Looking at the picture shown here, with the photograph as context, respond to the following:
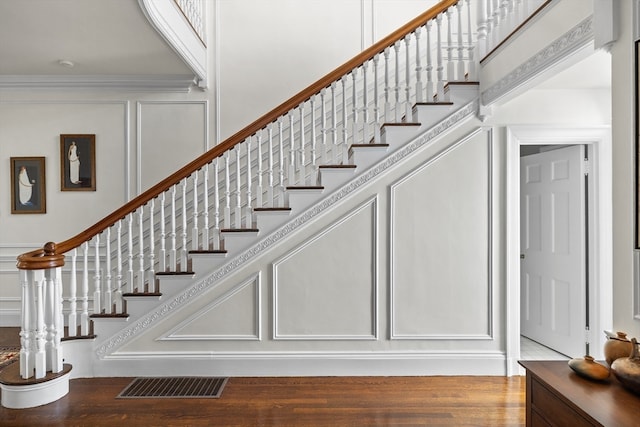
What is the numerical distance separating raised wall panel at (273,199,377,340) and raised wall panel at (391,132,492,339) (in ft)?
0.74

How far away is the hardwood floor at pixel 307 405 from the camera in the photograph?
2697 millimetres

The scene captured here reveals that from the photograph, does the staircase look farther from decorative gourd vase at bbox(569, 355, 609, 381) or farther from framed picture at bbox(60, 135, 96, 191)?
decorative gourd vase at bbox(569, 355, 609, 381)

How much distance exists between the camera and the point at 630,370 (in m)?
1.57

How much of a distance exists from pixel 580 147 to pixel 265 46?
3345 mm

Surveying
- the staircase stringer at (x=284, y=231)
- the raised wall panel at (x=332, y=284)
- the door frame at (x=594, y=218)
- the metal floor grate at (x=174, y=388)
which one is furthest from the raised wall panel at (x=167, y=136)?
the door frame at (x=594, y=218)

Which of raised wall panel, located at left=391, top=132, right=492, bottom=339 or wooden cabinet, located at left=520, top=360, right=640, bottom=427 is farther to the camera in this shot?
raised wall panel, located at left=391, top=132, right=492, bottom=339

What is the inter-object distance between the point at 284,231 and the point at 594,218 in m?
2.60

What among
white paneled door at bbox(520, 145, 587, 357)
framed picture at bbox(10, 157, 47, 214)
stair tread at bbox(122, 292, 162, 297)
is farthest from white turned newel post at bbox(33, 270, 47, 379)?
white paneled door at bbox(520, 145, 587, 357)

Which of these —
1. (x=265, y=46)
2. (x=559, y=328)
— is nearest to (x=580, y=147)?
(x=559, y=328)

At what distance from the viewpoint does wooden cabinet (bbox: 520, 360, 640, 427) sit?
56.4 inches

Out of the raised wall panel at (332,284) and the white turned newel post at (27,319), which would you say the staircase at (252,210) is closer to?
the raised wall panel at (332,284)

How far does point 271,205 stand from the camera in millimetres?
3504

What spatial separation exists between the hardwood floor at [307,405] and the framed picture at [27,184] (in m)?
2.32

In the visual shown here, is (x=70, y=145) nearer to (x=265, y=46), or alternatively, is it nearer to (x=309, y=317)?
(x=265, y=46)
